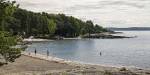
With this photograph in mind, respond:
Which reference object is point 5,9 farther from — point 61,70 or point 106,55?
point 106,55

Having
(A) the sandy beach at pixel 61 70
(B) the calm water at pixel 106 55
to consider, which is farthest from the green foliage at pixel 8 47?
(B) the calm water at pixel 106 55

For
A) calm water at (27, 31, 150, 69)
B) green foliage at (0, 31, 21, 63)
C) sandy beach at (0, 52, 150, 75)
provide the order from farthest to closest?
calm water at (27, 31, 150, 69), sandy beach at (0, 52, 150, 75), green foliage at (0, 31, 21, 63)

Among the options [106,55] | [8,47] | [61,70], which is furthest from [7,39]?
[106,55]

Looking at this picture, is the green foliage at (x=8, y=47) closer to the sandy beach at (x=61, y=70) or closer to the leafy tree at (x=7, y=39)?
the leafy tree at (x=7, y=39)

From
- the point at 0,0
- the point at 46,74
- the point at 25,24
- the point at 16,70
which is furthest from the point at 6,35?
the point at 25,24

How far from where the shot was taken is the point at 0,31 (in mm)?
33406

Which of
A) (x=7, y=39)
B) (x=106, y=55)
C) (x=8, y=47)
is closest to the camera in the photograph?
(x=7, y=39)

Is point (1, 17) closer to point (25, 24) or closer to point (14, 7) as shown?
point (14, 7)

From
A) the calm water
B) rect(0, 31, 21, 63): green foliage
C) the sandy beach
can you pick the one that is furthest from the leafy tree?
the calm water

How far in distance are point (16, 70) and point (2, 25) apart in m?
17.2

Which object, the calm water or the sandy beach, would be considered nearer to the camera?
the sandy beach

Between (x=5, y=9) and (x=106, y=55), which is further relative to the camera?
(x=106, y=55)

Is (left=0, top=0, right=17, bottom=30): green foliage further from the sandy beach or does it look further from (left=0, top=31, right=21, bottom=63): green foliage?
the sandy beach

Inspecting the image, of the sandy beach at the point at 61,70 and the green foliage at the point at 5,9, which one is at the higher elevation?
the green foliage at the point at 5,9
